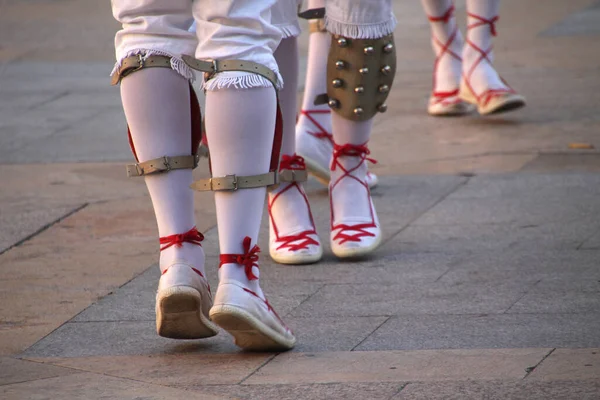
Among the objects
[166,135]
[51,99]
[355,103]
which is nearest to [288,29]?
[355,103]

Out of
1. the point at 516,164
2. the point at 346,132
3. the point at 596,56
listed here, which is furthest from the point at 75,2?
the point at 346,132

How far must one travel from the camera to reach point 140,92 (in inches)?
105

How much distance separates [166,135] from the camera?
2.69 meters

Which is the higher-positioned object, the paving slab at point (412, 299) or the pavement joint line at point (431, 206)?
the paving slab at point (412, 299)

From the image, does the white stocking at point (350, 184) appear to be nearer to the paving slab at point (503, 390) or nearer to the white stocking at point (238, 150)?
the white stocking at point (238, 150)

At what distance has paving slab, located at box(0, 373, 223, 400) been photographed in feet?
7.68

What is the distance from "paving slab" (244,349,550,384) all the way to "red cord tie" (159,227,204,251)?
338 millimetres

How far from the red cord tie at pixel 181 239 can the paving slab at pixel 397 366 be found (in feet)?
1.11

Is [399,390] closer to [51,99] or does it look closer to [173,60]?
[173,60]

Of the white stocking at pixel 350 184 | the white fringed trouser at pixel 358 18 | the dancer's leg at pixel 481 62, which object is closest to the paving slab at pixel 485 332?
the white stocking at pixel 350 184

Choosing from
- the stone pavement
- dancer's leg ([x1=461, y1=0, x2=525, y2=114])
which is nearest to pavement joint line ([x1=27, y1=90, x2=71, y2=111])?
the stone pavement

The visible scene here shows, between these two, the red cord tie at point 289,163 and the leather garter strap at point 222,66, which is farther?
the red cord tie at point 289,163

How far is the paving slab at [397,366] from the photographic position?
7.84 feet

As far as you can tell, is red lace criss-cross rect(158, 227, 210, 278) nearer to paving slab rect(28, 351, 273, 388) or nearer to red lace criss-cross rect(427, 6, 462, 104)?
paving slab rect(28, 351, 273, 388)
